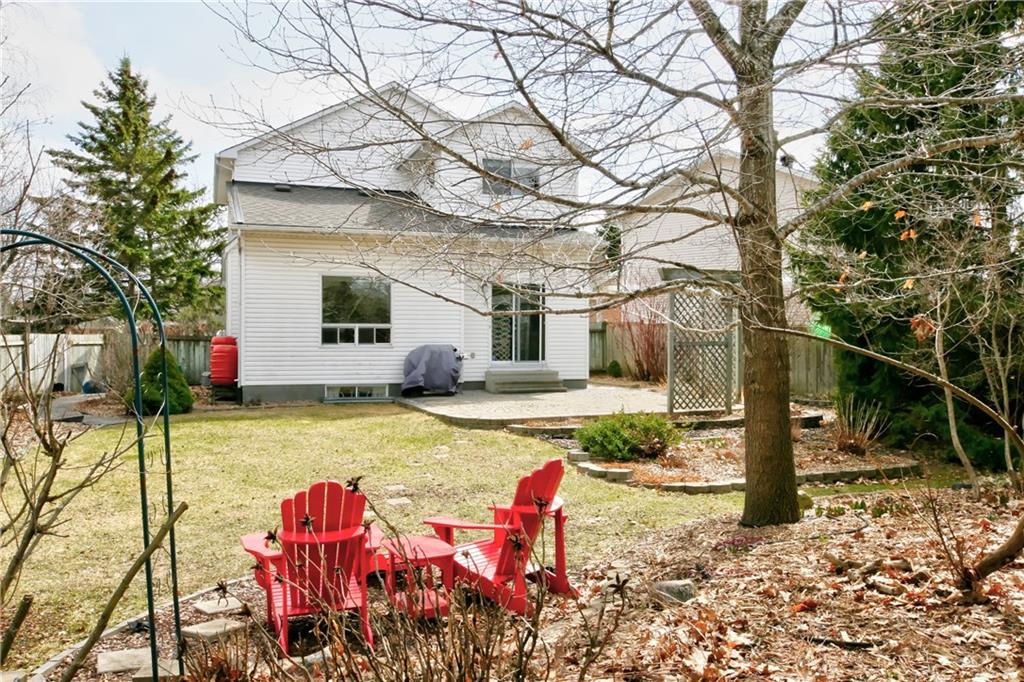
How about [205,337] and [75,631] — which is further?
[205,337]

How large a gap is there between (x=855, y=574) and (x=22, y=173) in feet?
38.3

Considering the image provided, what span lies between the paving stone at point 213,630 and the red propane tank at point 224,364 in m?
12.3

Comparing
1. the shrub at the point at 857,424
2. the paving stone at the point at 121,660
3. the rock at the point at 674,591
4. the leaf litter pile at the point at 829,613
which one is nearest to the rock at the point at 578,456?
the shrub at the point at 857,424

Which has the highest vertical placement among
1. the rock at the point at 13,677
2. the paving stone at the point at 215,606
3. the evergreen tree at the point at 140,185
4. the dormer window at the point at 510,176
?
the evergreen tree at the point at 140,185

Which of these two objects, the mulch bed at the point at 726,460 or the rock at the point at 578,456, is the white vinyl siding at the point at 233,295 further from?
the mulch bed at the point at 726,460

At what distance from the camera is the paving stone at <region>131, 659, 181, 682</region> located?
3.59 metres

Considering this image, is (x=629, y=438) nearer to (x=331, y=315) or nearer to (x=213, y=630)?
(x=213, y=630)

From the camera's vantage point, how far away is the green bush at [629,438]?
30.9 ft

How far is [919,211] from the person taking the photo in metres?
5.96

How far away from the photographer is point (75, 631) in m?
4.47

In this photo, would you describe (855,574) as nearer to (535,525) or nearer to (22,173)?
(535,525)

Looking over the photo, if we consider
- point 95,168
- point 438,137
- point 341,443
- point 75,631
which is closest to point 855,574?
point 438,137

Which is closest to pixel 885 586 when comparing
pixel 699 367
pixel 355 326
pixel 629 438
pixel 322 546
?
pixel 322 546

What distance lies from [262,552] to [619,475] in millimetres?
5029
